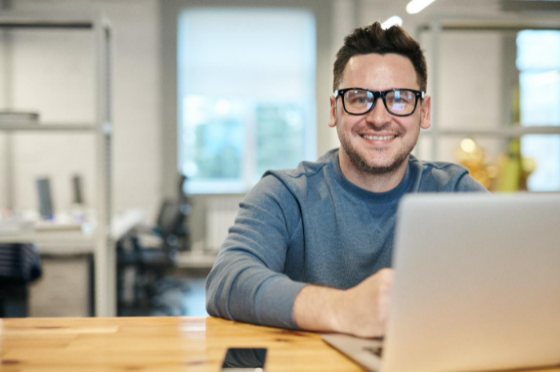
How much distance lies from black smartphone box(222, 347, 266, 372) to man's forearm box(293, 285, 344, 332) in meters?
0.11

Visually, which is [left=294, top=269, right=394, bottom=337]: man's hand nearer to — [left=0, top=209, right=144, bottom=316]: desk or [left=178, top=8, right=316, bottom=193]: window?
[left=0, top=209, right=144, bottom=316]: desk

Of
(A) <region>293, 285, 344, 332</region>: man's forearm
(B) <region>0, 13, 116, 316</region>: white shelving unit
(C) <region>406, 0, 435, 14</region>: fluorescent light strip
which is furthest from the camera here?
(C) <region>406, 0, 435, 14</region>: fluorescent light strip

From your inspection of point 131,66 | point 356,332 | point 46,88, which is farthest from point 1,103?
point 356,332

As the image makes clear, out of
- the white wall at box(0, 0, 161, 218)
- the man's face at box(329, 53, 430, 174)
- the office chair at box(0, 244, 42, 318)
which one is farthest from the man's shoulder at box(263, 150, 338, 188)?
the white wall at box(0, 0, 161, 218)

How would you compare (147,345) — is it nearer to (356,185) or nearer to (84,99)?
(356,185)

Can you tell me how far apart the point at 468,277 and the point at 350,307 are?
A: 10.0 inches

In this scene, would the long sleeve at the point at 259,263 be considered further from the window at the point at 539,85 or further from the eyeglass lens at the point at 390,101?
the window at the point at 539,85

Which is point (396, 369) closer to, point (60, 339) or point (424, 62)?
point (60, 339)

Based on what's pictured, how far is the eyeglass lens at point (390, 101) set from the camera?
1271mm

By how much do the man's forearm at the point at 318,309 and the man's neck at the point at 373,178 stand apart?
1.55 feet

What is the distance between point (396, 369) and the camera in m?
0.63

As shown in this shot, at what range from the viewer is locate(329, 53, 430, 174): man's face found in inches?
50.2

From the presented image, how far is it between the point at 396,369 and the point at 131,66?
5644 millimetres

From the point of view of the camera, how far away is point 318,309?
2.89 ft
